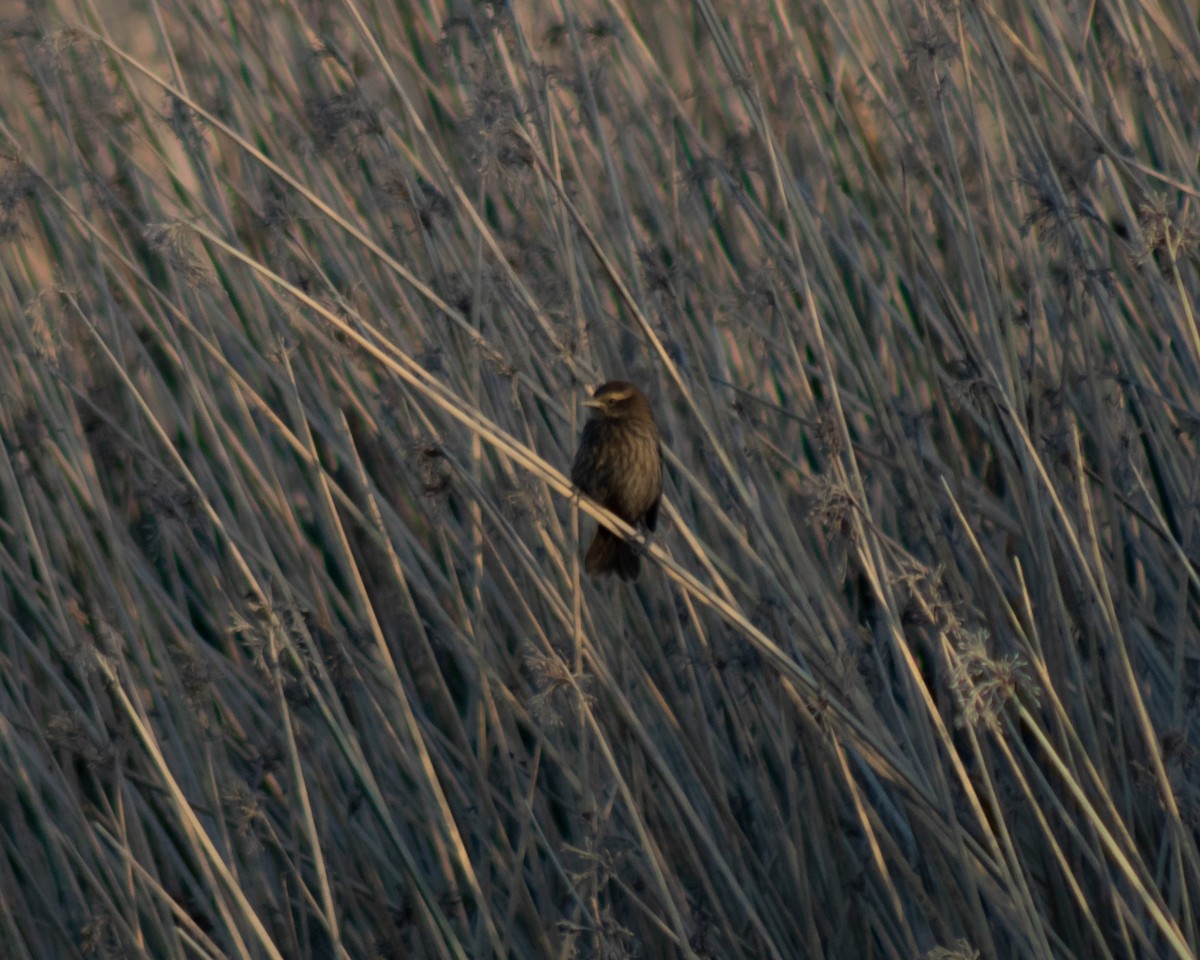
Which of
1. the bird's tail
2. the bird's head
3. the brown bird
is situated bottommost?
the bird's tail

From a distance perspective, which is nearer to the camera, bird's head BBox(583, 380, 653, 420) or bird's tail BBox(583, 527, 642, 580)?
bird's head BBox(583, 380, 653, 420)

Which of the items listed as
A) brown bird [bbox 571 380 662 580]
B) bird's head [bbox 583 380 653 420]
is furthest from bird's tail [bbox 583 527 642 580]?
bird's head [bbox 583 380 653 420]

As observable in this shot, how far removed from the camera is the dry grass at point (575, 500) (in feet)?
7.16

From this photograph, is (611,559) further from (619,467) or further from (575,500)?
(575,500)

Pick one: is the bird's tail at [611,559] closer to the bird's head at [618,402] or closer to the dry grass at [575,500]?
the dry grass at [575,500]

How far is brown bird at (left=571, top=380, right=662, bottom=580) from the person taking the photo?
2766mm

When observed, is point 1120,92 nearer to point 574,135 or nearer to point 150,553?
point 574,135

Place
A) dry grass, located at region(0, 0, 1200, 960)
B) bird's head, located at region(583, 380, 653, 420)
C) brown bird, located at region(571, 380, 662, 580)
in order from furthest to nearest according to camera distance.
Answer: brown bird, located at region(571, 380, 662, 580) → bird's head, located at region(583, 380, 653, 420) → dry grass, located at region(0, 0, 1200, 960)

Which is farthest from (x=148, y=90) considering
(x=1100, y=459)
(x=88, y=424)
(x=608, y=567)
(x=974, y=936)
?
(x=974, y=936)

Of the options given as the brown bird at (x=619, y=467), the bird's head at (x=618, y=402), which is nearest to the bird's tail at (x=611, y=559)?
the brown bird at (x=619, y=467)

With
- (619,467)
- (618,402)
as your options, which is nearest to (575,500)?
(618,402)

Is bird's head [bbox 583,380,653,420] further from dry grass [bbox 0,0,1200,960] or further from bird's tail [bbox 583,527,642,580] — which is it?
bird's tail [bbox 583,527,642,580]

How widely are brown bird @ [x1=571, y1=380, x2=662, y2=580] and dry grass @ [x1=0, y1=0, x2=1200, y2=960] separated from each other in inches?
2.5

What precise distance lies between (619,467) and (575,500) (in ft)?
2.39
